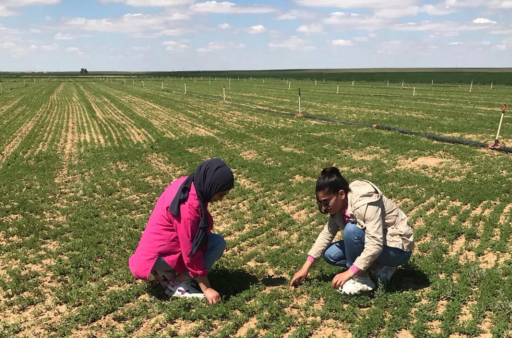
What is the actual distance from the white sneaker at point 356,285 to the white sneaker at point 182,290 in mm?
1708

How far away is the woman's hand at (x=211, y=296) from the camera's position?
161 inches

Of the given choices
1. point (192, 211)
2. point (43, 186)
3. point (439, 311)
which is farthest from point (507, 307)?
point (43, 186)

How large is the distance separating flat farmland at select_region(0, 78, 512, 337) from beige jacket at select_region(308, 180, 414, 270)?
0.72m

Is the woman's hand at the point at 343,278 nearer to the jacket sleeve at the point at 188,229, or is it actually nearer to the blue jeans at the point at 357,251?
the blue jeans at the point at 357,251

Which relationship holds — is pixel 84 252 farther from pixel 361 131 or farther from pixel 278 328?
pixel 361 131

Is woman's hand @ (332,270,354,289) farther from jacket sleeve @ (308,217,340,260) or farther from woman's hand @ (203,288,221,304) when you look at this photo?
woman's hand @ (203,288,221,304)

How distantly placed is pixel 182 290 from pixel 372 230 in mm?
2318

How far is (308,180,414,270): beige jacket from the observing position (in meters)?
3.79

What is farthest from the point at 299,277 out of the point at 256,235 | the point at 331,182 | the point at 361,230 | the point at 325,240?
the point at 256,235

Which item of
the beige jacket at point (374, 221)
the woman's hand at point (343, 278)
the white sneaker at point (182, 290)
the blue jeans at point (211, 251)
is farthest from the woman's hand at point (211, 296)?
the beige jacket at point (374, 221)

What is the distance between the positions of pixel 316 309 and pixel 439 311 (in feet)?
4.48

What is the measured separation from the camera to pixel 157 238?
3.99 m

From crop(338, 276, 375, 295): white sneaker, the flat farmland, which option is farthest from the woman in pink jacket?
crop(338, 276, 375, 295): white sneaker

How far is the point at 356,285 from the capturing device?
4.24m
